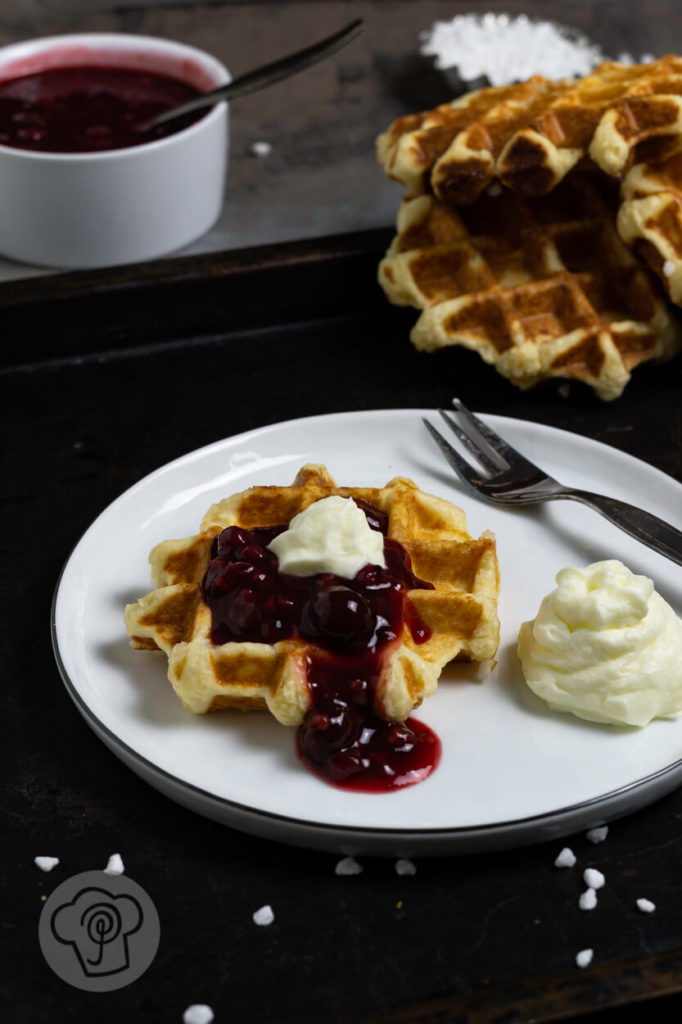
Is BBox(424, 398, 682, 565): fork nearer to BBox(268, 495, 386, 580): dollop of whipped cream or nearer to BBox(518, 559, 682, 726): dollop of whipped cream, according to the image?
BBox(518, 559, 682, 726): dollop of whipped cream

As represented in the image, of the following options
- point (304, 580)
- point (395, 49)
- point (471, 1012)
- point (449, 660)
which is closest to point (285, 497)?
point (304, 580)

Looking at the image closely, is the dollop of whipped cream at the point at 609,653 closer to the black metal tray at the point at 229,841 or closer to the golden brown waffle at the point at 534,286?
the black metal tray at the point at 229,841

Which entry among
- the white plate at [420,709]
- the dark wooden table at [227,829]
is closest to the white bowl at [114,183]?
the dark wooden table at [227,829]

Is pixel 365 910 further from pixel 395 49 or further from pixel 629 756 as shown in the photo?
pixel 395 49

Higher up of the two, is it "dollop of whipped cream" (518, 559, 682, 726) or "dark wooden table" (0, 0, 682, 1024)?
"dollop of whipped cream" (518, 559, 682, 726)

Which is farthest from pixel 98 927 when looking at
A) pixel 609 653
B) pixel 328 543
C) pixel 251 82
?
pixel 251 82
